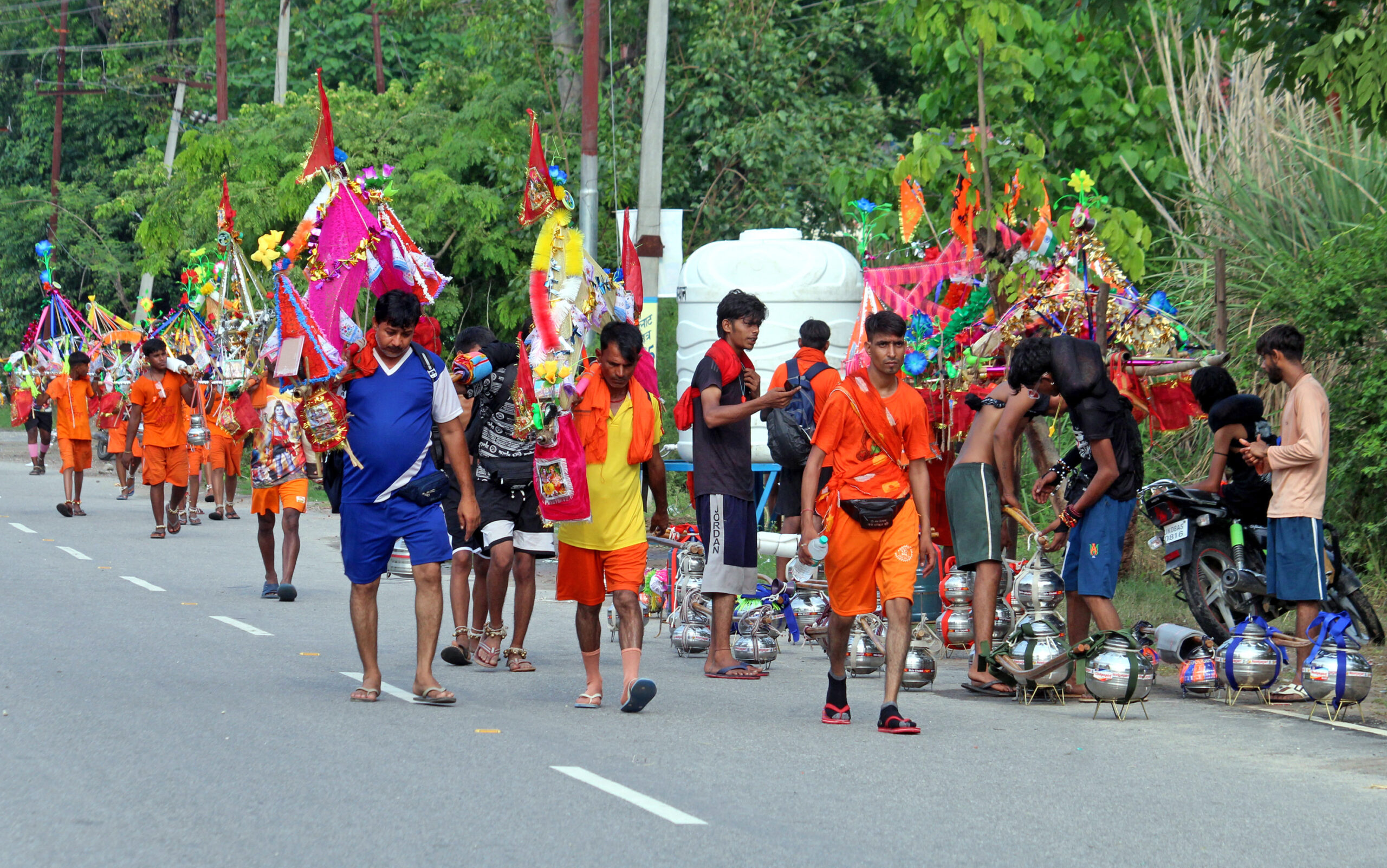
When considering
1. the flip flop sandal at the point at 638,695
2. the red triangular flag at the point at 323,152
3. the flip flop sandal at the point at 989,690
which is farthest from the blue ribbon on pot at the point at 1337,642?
the red triangular flag at the point at 323,152

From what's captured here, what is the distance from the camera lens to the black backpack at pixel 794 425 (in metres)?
11.6

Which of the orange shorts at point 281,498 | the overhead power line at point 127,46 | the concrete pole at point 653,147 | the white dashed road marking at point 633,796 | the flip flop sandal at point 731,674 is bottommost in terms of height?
the white dashed road marking at point 633,796

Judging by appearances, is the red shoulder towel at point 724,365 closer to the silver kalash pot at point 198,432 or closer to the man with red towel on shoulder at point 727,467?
the man with red towel on shoulder at point 727,467

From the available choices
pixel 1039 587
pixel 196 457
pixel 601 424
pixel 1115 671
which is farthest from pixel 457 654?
pixel 196 457

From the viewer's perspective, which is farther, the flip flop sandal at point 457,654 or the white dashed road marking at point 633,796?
the flip flop sandal at point 457,654

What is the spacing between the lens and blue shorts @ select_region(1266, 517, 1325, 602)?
8992mm

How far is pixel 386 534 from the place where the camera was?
844cm

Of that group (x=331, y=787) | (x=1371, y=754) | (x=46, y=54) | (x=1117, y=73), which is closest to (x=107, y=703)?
(x=331, y=787)

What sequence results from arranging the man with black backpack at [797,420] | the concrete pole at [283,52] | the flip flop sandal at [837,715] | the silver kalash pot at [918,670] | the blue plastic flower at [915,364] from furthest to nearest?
the concrete pole at [283,52], the man with black backpack at [797,420], the blue plastic flower at [915,364], the silver kalash pot at [918,670], the flip flop sandal at [837,715]

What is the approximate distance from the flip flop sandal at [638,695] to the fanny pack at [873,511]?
4.20 feet

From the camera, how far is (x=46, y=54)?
48.2m

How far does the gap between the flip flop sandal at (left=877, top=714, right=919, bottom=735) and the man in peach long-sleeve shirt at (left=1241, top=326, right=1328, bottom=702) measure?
7.33 feet

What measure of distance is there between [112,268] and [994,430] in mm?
37429

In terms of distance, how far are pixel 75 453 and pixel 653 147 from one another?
8.57 m
